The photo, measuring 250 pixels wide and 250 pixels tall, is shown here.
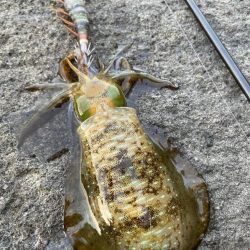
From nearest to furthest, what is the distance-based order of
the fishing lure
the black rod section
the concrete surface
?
the fishing lure < the concrete surface < the black rod section

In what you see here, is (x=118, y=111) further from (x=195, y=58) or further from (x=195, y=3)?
(x=195, y=3)

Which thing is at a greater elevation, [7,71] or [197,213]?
[7,71]

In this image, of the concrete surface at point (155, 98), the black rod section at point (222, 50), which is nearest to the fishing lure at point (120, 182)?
the concrete surface at point (155, 98)

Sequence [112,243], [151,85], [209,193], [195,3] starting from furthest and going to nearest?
[195,3] → [151,85] → [209,193] → [112,243]

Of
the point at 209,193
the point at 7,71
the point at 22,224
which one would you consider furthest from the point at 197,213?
the point at 7,71

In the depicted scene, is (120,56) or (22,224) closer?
(22,224)

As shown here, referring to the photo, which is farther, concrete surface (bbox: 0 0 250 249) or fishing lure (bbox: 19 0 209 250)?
concrete surface (bbox: 0 0 250 249)

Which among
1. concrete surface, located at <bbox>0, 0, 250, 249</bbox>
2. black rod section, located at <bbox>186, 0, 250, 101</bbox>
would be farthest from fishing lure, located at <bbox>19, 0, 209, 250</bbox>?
black rod section, located at <bbox>186, 0, 250, 101</bbox>

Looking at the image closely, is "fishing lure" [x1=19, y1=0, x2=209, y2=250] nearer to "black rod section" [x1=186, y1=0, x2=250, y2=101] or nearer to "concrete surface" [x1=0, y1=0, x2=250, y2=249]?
"concrete surface" [x1=0, y1=0, x2=250, y2=249]
